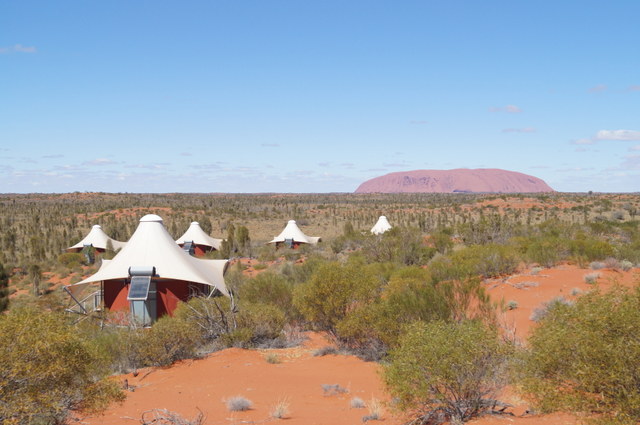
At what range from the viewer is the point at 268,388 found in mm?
8734

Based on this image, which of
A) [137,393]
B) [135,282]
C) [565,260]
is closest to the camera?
[137,393]

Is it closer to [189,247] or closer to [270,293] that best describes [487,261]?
[270,293]

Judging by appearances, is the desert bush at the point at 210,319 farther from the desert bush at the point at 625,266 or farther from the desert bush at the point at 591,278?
the desert bush at the point at 625,266

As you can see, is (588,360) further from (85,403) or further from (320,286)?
(320,286)

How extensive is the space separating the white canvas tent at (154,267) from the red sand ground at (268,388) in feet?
14.3

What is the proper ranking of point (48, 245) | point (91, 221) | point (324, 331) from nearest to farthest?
point (324, 331) → point (48, 245) → point (91, 221)

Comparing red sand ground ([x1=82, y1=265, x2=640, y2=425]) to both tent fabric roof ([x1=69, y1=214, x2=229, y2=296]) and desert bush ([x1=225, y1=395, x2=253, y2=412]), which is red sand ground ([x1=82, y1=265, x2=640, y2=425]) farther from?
tent fabric roof ([x1=69, y1=214, x2=229, y2=296])

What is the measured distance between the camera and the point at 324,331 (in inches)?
500

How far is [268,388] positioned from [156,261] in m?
7.62

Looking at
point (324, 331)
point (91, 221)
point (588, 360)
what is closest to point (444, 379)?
point (588, 360)

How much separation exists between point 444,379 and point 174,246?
1180 cm

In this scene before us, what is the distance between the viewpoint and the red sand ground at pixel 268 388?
23.2 feet

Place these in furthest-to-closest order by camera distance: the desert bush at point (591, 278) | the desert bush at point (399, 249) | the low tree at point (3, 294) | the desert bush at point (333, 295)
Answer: the desert bush at point (399, 249), the low tree at point (3, 294), the desert bush at point (591, 278), the desert bush at point (333, 295)

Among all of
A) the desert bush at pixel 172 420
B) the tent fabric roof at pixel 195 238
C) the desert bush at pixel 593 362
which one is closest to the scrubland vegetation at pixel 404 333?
the desert bush at pixel 593 362
